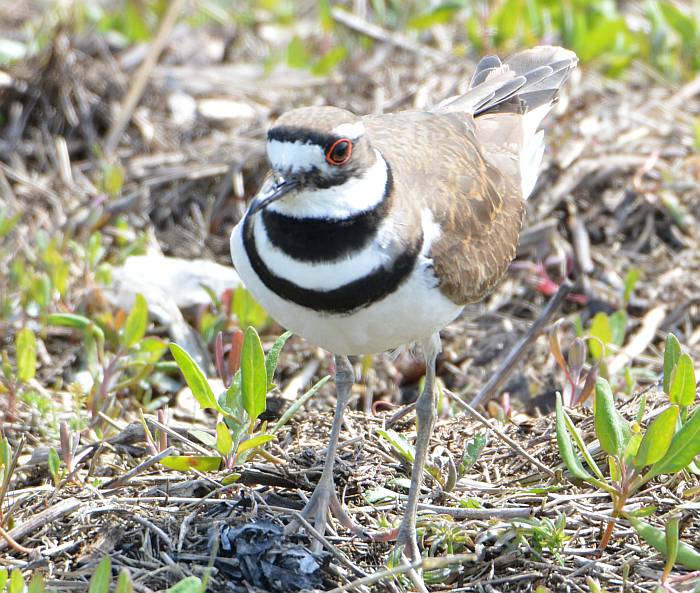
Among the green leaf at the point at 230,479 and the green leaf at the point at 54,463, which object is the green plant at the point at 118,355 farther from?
the green leaf at the point at 230,479

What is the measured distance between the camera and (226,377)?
4.12 metres

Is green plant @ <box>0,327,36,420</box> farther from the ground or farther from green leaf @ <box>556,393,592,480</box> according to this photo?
green leaf @ <box>556,393,592,480</box>

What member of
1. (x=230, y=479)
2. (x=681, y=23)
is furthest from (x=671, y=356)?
(x=681, y=23)

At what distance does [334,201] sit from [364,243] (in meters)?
0.15

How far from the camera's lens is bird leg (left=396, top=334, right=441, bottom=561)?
3.49 m

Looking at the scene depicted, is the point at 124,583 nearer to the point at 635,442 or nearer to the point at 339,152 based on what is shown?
the point at 339,152

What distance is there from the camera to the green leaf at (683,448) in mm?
3133

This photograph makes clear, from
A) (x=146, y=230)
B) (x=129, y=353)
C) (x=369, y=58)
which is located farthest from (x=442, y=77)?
(x=129, y=353)

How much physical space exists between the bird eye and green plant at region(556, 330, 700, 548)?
37.6 inches

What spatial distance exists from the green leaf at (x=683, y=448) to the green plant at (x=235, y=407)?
118 centimetres

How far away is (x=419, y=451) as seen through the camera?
143 inches

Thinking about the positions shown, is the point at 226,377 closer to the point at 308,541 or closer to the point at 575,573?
the point at 308,541

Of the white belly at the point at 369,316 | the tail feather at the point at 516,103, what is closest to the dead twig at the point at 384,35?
the tail feather at the point at 516,103

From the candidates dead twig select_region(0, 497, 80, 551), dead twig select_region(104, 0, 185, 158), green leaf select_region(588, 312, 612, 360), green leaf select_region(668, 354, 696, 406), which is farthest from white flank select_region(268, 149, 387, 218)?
dead twig select_region(104, 0, 185, 158)
